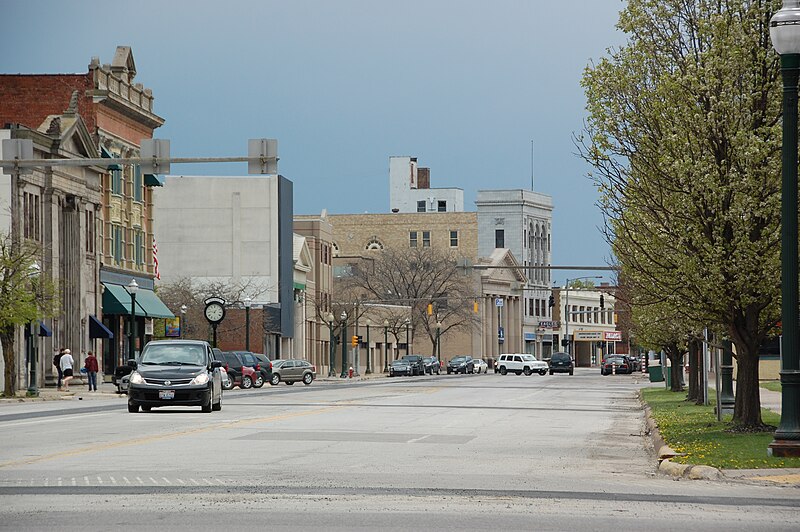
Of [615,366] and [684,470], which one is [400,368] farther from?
[684,470]

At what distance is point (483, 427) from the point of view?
2819 cm

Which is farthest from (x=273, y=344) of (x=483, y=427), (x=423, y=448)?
(x=423, y=448)

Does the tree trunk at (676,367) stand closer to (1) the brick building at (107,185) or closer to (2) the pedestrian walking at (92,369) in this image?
(2) the pedestrian walking at (92,369)

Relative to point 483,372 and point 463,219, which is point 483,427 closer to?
point 483,372

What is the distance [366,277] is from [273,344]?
26.2 meters

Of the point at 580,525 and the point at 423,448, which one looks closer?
the point at 580,525

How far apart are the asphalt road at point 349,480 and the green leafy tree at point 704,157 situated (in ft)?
9.48

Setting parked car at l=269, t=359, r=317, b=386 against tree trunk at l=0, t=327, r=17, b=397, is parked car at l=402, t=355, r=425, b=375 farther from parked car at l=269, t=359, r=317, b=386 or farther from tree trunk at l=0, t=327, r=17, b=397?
tree trunk at l=0, t=327, r=17, b=397

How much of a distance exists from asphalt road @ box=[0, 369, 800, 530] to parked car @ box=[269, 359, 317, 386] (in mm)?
40858

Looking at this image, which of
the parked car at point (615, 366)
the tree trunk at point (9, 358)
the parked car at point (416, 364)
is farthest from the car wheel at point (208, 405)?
the parked car at point (615, 366)

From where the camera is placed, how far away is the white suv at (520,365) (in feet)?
366

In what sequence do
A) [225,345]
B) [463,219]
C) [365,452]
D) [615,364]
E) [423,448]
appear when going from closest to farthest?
[365,452], [423,448], [225,345], [615,364], [463,219]

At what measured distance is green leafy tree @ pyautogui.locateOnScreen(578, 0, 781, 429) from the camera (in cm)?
2112

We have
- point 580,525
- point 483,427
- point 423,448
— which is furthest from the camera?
point 483,427
